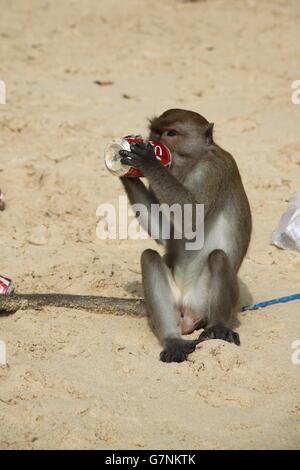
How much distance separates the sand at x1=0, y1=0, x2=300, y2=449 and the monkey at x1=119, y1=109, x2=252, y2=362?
21 centimetres

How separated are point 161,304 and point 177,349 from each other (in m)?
0.39

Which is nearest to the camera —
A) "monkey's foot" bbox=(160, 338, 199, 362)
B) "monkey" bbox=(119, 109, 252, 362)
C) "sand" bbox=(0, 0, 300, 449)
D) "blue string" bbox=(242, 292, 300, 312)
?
"sand" bbox=(0, 0, 300, 449)

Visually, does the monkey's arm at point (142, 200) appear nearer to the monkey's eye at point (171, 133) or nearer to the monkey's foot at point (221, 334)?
the monkey's eye at point (171, 133)

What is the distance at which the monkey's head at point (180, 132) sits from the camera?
535 cm

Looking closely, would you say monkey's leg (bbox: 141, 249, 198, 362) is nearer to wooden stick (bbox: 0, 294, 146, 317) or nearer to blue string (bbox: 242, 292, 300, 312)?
wooden stick (bbox: 0, 294, 146, 317)

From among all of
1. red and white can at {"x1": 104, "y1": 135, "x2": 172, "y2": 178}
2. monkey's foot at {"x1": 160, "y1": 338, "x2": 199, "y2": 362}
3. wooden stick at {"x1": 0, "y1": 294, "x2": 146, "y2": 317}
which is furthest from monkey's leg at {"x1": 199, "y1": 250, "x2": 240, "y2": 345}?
red and white can at {"x1": 104, "y1": 135, "x2": 172, "y2": 178}

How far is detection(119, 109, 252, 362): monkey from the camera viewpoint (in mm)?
5082

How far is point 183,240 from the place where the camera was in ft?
18.4

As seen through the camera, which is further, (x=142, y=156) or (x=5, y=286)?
(x=5, y=286)

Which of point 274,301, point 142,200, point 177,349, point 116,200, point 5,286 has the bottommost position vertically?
point 177,349

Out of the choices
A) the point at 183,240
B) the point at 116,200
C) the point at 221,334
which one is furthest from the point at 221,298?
the point at 116,200

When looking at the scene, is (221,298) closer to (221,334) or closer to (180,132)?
(221,334)

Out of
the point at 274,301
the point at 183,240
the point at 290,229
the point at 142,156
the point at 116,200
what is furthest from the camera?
the point at 116,200

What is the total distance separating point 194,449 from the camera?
4.04 meters
